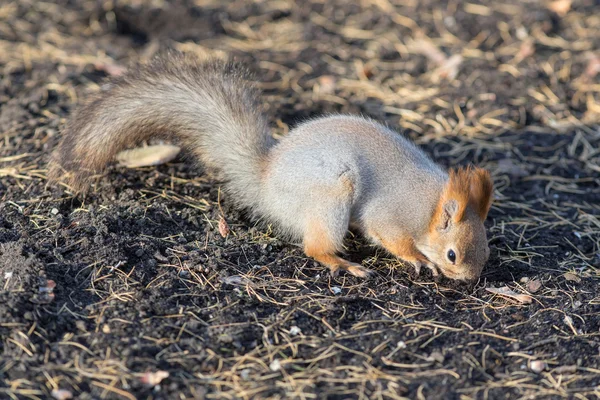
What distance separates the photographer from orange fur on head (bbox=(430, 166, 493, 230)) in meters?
3.24

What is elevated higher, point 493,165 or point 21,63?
point 21,63

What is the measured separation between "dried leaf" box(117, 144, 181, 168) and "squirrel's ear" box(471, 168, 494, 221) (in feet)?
5.20

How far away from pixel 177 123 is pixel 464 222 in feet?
4.57

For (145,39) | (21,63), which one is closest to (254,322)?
(21,63)

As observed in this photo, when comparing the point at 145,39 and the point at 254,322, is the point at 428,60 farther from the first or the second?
the point at 254,322

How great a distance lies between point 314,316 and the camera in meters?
3.01

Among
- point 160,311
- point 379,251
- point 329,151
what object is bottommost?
point 379,251

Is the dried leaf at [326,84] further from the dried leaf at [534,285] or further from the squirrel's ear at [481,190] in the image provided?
the dried leaf at [534,285]

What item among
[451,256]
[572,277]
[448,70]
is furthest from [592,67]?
[451,256]

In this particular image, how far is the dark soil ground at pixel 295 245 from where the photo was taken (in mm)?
2686

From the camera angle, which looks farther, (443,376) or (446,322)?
(446,322)

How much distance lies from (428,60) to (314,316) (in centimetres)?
297

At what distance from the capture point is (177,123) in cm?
361

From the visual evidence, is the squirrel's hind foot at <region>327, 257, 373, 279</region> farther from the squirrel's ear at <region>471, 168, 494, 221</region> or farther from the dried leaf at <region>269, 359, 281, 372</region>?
the dried leaf at <region>269, 359, 281, 372</region>
